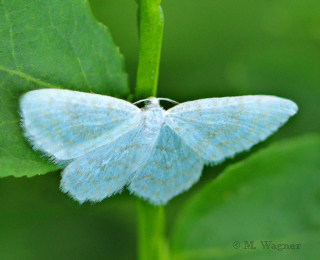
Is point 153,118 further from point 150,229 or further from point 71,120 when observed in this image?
point 150,229

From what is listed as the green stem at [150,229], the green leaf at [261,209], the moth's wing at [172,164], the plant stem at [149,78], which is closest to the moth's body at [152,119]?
the moth's wing at [172,164]

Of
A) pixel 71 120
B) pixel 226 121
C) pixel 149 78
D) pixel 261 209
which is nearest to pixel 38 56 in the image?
pixel 71 120

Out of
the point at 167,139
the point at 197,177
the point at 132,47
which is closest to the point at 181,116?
the point at 167,139

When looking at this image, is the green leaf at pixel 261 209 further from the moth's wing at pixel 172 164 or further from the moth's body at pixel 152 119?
the moth's body at pixel 152 119

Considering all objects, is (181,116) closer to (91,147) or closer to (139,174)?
(139,174)

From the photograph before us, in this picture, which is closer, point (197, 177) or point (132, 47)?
point (197, 177)

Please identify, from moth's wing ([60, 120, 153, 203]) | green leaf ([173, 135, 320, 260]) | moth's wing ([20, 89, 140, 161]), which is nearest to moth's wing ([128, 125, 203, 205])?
moth's wing ([60, 120, 153, 203])

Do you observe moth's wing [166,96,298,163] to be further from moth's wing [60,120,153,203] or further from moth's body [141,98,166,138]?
moth's wing [60,120,153,203]
